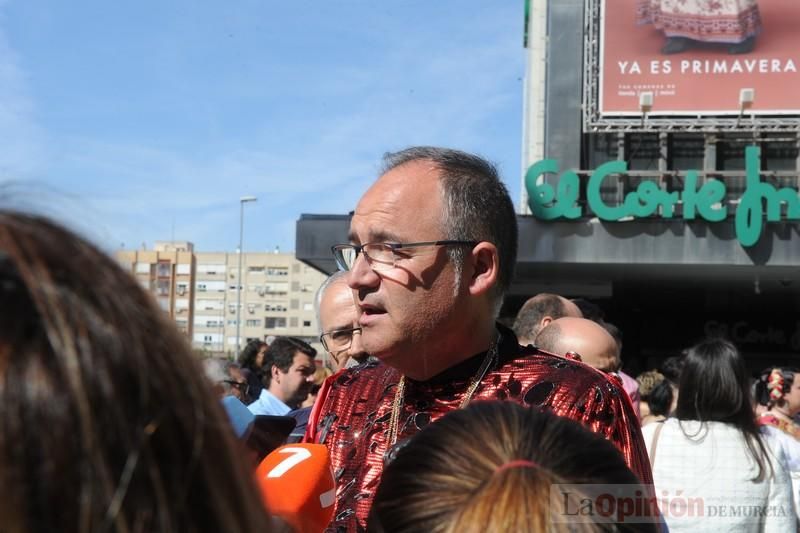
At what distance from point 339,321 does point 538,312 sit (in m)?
1.20

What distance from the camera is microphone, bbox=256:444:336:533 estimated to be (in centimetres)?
136

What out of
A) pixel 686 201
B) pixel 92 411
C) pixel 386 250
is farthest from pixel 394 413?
pixel 686 201

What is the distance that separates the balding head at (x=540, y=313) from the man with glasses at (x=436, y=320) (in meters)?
2.15

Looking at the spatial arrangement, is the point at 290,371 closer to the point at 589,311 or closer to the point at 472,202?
the point at 589,311

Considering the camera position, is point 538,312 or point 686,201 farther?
point 686,201

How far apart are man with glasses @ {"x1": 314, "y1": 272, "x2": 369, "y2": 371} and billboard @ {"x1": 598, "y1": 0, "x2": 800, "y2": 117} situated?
1291cm

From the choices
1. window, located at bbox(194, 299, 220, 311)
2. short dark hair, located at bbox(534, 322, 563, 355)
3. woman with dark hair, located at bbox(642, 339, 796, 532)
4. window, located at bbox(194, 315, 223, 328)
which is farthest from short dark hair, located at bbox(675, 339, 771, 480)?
window, located at bbox(194, 299, 220, 311)

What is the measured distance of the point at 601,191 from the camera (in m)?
15.9

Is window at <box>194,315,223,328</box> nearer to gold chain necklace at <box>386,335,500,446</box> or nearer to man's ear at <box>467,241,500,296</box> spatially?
gold chain necklace at <box>386,335,500,446</box>

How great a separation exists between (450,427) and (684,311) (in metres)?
19.0

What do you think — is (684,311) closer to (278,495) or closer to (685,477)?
(685,477)

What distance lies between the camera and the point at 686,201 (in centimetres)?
1387

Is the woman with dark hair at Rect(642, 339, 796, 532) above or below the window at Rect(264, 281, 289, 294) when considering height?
below

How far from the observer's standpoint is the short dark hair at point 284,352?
609cm
